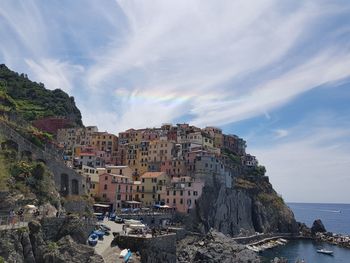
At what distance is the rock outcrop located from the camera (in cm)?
6981

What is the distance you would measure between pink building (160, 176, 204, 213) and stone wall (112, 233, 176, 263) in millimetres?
43175

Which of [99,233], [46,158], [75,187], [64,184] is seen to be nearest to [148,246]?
[99,233]

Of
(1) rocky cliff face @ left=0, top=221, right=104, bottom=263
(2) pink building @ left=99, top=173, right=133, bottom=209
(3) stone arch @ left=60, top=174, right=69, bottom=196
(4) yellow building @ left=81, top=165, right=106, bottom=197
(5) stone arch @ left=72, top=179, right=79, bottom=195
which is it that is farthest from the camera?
(2) pink building @ left=99, top=173, right=133, bottom=209

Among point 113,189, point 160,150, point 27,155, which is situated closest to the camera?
point 27,155

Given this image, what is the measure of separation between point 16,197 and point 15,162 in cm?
819

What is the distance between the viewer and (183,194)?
94.6m

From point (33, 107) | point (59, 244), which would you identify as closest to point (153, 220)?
point (59, 244)

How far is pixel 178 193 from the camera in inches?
3743

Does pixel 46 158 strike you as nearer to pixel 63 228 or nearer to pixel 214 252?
pixel 63 228

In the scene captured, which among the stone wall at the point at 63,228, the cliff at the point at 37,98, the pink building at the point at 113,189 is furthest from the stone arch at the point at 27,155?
the cliff at the point at 37,98

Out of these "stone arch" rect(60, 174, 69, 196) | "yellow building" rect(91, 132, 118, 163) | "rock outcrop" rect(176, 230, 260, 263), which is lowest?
"rock outcrop" rect(176, 230, 260, 263)

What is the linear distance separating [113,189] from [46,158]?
2981 cm

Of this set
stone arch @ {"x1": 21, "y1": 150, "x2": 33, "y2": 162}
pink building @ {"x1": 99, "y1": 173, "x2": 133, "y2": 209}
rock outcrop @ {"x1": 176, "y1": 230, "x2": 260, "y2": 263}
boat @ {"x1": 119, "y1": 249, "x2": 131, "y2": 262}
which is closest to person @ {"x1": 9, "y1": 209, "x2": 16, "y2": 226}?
boat @ {"x1": 119, "y1": 249, "x2": 131, "y2": 262}

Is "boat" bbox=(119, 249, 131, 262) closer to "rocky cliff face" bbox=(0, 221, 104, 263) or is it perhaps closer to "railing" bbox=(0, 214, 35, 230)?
"rocky cliff face" bbox=(0, 221, 104, 263)
